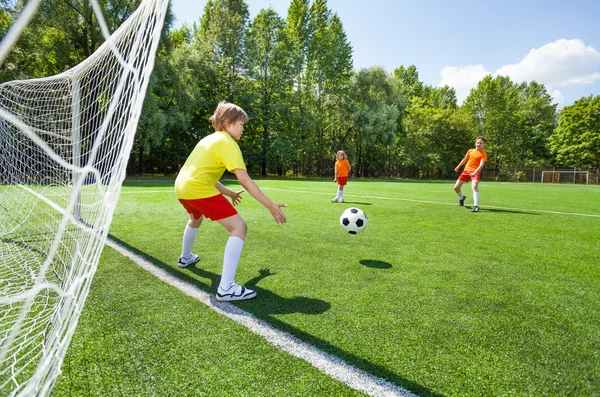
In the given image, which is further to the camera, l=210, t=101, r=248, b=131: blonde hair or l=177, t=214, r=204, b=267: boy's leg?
l=177, t=214, r=204, b=267: boy's leg

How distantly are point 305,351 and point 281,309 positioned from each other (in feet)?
2.14

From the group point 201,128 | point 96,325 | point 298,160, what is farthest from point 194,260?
point 298,160

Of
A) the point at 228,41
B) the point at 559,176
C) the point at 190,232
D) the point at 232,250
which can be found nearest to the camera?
the point at 232,250

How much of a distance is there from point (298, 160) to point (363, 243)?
3028 cm

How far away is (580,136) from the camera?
43406mm

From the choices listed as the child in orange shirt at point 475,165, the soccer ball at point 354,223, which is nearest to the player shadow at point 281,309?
the soccer ball at point 354,223

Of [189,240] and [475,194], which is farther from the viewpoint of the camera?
[475,194]

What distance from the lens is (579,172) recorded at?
37.5m

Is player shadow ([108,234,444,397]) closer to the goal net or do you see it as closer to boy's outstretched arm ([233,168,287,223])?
boy's outstretched arm ([233,168,287,223])

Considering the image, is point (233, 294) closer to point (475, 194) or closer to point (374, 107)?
point (475, 194)

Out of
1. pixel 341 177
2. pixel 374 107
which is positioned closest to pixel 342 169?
pixel 341 177

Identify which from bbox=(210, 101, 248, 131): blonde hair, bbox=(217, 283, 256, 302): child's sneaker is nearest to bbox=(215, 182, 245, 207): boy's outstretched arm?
bbox=(210, 101, 248, 131): blonde hair

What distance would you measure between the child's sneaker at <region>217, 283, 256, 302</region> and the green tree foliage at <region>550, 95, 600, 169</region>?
54149 millimetres

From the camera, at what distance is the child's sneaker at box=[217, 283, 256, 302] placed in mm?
2924
